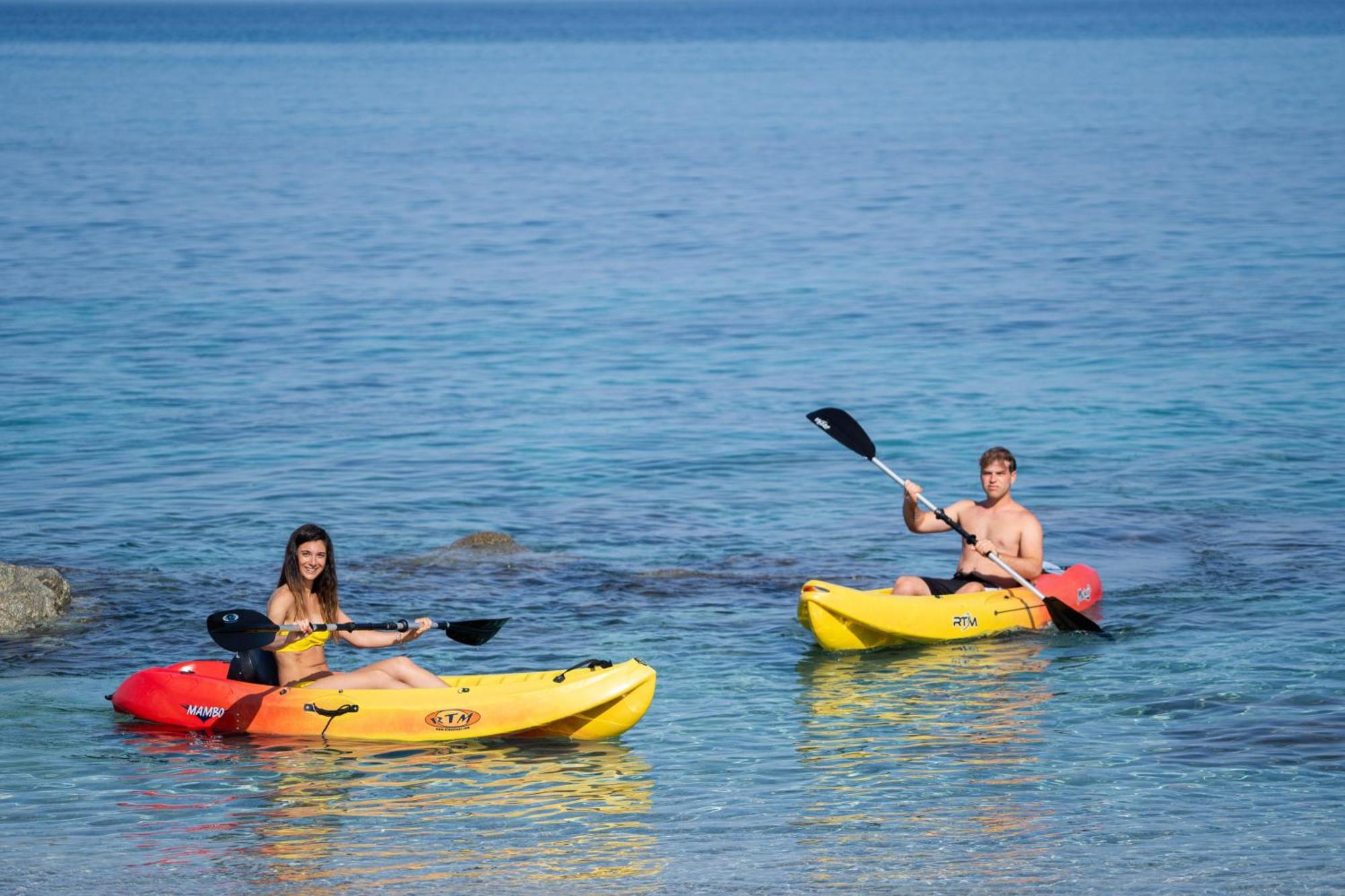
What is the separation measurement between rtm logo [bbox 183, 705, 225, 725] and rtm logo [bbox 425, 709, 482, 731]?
112 cm

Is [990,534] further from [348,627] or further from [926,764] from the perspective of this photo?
[348,627]

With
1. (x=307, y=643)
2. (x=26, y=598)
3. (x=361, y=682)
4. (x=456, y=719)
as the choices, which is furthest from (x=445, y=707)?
(x=26, y=598)

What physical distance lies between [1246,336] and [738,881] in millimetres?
15650

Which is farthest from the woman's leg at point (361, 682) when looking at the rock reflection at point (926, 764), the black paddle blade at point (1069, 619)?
the black paddle blade at point (1069, 619)

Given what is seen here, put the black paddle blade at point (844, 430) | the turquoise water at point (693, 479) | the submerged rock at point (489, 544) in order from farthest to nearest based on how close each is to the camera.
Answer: the submerged rock at point (489, 544), the black paddle blade at point (844, 430), the turquoise water at point (693, 479)

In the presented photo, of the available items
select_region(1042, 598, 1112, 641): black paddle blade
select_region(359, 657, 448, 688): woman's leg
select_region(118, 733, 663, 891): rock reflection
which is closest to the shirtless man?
select_region(1042, 598, 1112, 641): black paddle blade

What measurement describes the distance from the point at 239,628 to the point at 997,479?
173 inches

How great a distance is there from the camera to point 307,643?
28.0ft

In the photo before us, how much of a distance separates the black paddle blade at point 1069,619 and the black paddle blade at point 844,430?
4.85 feet

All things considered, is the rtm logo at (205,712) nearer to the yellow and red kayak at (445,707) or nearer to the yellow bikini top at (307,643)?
the yellow and red kayak at (445,707)

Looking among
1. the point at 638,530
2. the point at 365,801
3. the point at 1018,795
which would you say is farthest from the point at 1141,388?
the point at 365,801

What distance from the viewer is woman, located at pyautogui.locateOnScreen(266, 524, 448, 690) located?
8.45 metres

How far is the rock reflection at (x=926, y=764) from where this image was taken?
7.01 meters

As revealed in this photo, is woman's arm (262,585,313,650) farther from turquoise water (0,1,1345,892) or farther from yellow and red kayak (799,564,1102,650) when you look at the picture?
yellow and red kayak (799,564,1102,650)
